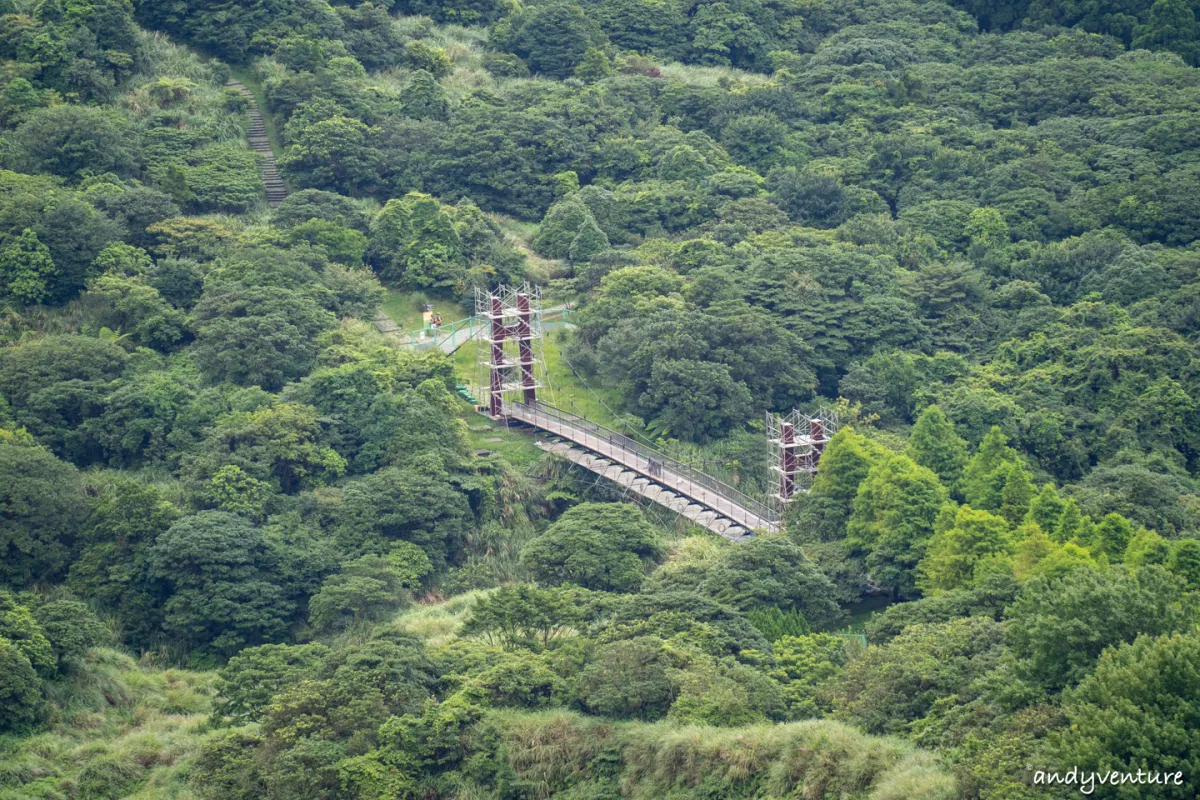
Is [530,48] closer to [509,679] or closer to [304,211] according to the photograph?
[304,211]

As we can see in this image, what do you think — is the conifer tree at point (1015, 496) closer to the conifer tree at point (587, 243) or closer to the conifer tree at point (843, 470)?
the conifer tree at point (843, 470)

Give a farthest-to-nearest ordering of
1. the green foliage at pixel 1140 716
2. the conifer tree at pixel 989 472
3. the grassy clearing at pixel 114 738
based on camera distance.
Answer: the conifer tree at pixel 989 472 → the grassy clearing at pixel 114 738 → the green foliage at pixel 1140 716

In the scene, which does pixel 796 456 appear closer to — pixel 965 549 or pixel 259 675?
pixel 965 549

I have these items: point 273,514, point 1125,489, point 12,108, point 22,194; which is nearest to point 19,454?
point 273,514

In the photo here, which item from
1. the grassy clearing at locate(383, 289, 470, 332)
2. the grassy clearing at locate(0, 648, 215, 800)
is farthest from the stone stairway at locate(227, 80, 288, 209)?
the grassy clearing at locate(0, 648, 215, 800)

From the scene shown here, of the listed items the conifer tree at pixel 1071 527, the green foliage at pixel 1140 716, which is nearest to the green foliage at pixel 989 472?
the conifer tree at pixel 1071 527
